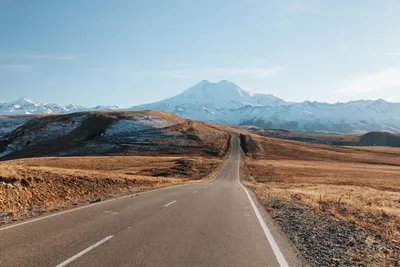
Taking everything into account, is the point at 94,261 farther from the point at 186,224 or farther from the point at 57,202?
the point at 57,202

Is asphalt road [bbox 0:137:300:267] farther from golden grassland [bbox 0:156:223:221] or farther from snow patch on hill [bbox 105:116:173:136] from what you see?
snow patch on hill [bbox 105:116:173:136]

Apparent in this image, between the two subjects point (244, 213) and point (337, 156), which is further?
point (337, 156)

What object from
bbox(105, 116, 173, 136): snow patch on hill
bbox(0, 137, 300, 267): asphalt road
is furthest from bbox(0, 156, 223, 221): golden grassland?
bbox(105, 116, 173, 136): snow patch on hill

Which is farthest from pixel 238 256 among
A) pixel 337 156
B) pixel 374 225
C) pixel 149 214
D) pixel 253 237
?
pixel 337 156

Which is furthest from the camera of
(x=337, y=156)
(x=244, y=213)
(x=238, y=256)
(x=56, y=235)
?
(x=337, y=156)

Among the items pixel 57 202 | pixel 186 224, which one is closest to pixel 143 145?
pixel 57 202

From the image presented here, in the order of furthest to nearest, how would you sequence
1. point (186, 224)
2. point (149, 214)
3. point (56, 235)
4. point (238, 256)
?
point (149, 214) < point (186, 224) < point (56, 235) < point (238, 256)

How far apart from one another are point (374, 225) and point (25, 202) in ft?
51.4

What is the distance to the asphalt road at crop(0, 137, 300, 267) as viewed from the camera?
276 inches

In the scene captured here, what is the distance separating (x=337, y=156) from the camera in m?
97.0

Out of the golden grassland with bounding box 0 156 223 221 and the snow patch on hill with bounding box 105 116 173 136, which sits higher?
the snow patch on hill with bounding box 105 116 173 136

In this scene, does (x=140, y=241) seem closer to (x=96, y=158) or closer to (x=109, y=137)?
(x=96, y=158)

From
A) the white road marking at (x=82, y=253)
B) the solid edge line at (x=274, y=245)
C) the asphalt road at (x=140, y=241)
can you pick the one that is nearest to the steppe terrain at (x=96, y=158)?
the asphalt road at (x=140, y=241)

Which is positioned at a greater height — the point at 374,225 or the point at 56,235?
the point at 56,235
